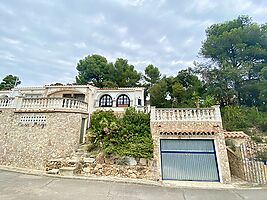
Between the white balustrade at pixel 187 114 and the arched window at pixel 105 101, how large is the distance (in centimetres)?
773

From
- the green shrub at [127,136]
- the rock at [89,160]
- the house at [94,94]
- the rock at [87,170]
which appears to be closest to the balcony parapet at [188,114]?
the green shrub at [127,136]

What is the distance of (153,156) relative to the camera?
24.5ft

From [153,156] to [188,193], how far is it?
7.26 feet

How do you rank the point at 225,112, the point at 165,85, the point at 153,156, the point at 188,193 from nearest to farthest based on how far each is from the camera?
the point at 188,193 → the point at 153,156 → the point at 225,112 → the point at 165,85

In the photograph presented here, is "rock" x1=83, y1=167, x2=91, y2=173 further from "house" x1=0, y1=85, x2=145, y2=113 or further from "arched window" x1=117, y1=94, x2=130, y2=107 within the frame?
"arched window" x1=117, y1=94, x2=130, y2=107

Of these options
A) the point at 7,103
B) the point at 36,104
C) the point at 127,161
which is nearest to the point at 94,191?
the point at 127,161

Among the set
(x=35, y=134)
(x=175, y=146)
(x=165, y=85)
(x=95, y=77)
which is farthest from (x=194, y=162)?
(x=95, y=77)

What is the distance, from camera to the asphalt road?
475 centimetres

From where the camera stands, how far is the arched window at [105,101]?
15.2 meters

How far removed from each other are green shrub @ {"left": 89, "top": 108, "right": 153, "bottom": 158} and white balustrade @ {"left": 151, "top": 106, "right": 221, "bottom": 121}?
868 millimetres

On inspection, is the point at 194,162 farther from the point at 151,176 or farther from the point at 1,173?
the point at 1,173

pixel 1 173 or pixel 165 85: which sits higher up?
pixel 165 85

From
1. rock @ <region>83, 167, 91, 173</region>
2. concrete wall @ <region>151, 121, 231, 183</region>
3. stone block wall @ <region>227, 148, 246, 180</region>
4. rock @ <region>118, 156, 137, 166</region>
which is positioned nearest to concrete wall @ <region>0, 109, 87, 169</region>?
rock @ <region>83, 167, 91, 173</region>

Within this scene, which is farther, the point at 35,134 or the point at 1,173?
the point at 35,134
